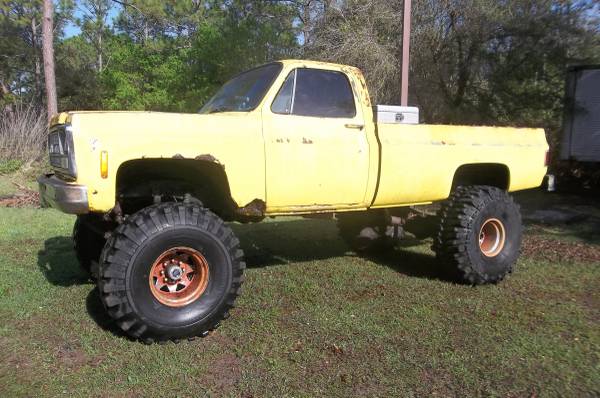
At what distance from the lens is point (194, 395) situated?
10.5ft

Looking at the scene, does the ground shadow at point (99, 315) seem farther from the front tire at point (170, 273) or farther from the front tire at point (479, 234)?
the front tire at point (479, 234)

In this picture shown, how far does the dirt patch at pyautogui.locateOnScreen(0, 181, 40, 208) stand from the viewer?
Result: 1030 centimetres

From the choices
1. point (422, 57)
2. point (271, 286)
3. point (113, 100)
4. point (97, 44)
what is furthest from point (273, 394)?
point (97, 44)

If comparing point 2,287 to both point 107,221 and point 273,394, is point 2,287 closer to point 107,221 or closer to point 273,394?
point 107,221

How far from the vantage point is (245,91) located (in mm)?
4926

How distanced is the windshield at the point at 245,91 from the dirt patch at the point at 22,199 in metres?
6.41

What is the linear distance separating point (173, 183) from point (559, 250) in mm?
5135

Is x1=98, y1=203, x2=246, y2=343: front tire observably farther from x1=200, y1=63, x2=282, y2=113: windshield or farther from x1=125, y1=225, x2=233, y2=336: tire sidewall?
x1=200, y1=63, x2=282, y2=113: windshield

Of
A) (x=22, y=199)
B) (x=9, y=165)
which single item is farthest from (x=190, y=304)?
(x=9, y=165)

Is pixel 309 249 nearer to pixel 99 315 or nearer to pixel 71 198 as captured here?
pixel 99 315

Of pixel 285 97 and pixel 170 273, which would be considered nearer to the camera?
pixel 170 273

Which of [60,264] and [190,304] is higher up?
[190,304]

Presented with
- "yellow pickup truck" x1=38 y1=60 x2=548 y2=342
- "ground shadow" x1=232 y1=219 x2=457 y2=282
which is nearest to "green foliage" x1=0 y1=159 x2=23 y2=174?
"ground shadow" x1=232 y1=219 x2=457 y2=282

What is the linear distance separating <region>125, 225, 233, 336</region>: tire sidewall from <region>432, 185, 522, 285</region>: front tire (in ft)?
7.92
